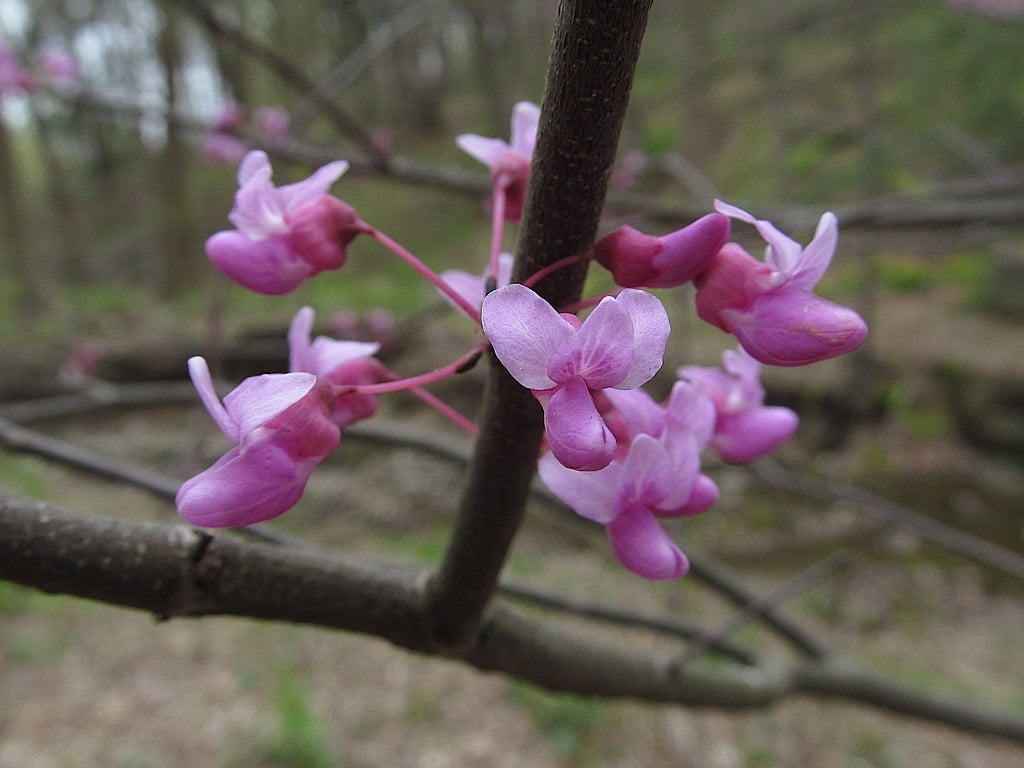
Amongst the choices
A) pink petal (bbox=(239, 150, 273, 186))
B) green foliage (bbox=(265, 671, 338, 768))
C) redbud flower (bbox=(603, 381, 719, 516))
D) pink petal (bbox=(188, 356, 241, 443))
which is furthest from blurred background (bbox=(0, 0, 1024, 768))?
pink petal (bbox=(188, 356, 241, 443))

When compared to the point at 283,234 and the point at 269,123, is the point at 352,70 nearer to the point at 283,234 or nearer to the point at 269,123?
the point at 283,234

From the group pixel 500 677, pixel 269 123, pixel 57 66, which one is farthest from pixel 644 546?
pixel 57 66

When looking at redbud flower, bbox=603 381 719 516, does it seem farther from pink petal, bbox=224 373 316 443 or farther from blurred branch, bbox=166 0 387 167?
blurred branch, bbox=166 0 387 167

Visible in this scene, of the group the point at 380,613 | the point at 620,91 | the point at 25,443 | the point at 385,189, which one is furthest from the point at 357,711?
the point at 385,189

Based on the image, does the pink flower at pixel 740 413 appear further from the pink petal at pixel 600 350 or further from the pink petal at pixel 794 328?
the pink petal at pixel 600 350

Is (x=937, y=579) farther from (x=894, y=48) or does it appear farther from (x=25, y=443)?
(x=894, y=48)

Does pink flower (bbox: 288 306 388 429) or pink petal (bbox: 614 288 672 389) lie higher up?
pink petal (bbox: 614 288 672 389)
